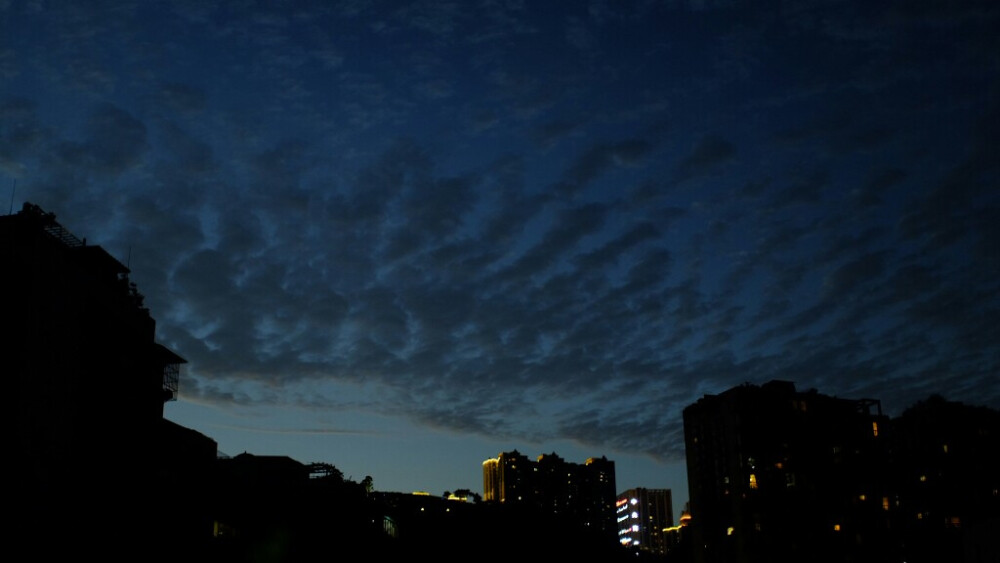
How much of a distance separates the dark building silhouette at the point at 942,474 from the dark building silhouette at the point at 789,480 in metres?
4.05

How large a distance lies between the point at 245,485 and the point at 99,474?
2376 cm

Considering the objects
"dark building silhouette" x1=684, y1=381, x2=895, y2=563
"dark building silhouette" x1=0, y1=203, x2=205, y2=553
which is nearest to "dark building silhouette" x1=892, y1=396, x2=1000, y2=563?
"dark building silhouette" x1=684, y1=381, x2=895, y2=563

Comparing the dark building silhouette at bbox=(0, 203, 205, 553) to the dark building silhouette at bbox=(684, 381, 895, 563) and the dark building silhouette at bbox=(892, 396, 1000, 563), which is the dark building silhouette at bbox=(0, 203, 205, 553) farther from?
the dark building silhouette at bbox=(892, 396, 1000, 563)

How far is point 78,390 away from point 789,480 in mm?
106581

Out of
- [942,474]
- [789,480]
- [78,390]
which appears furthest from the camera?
[942,474]

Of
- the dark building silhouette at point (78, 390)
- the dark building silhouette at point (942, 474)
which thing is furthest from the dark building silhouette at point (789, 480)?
the dark building silhouette at point (78, 390)

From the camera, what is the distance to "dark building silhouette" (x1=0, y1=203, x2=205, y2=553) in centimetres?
4034

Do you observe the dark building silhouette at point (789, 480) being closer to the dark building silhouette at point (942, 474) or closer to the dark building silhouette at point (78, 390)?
the dark building silhouette at point (942, 474)

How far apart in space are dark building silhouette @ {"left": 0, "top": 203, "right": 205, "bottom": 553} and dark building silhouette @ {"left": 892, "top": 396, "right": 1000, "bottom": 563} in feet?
376

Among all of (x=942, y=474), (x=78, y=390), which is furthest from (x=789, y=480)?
(x=78, y=390)

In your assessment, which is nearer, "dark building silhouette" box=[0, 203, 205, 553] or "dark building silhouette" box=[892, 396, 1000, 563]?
"dark building silhouette" box=[0, 203, 205, 553]

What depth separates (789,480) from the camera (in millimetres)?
120562

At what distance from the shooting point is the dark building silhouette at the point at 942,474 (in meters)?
122

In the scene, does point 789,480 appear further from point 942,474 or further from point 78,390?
point 78,390
